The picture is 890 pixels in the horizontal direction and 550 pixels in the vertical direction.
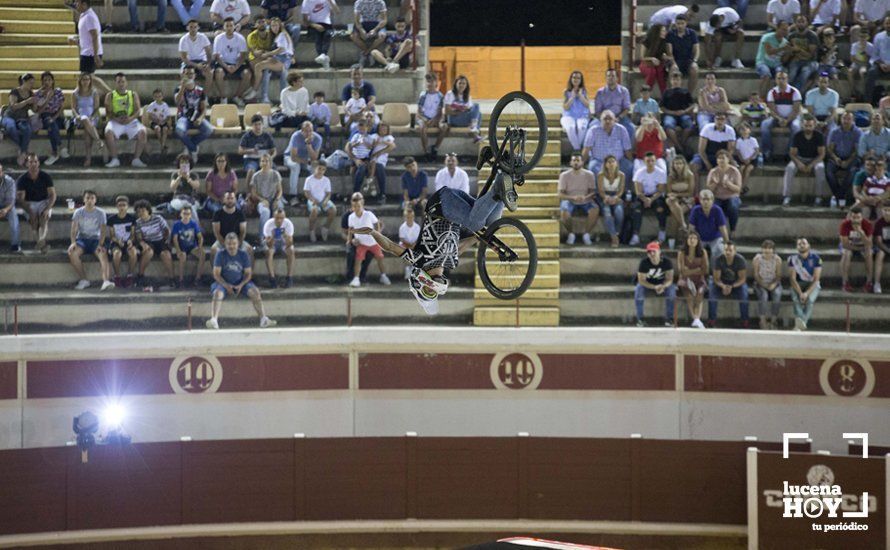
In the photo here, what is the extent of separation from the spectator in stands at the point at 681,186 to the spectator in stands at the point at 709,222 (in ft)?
2.23

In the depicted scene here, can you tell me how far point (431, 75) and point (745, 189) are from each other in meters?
4.88

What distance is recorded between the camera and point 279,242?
22.1 m

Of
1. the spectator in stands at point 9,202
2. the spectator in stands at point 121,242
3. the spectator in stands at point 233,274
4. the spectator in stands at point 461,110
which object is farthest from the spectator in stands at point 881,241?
the spectator in stands at point 9,202

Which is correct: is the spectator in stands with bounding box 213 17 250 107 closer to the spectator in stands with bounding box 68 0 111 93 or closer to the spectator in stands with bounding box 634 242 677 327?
the spectator in stands with bounding box 68 0 111 93

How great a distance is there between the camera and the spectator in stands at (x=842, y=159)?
75.4 ft

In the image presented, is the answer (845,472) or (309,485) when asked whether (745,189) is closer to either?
(845,472)

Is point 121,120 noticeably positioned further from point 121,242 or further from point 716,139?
point 716,139

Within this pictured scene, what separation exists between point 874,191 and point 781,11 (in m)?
4.62

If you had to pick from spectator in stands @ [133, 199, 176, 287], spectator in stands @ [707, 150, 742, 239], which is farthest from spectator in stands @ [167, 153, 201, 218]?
spectator in stands @ [707, 150, 742, 239]

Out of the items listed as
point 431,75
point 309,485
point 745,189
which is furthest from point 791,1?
point 309,485

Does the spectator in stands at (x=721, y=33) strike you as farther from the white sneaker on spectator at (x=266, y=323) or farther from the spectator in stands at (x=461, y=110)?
the white sneaker on spectator at (x=266, y=323)

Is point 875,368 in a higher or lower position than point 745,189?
lower

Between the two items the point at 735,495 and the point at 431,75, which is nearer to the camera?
the point at 735,495

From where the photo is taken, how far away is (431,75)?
78.8 ft
